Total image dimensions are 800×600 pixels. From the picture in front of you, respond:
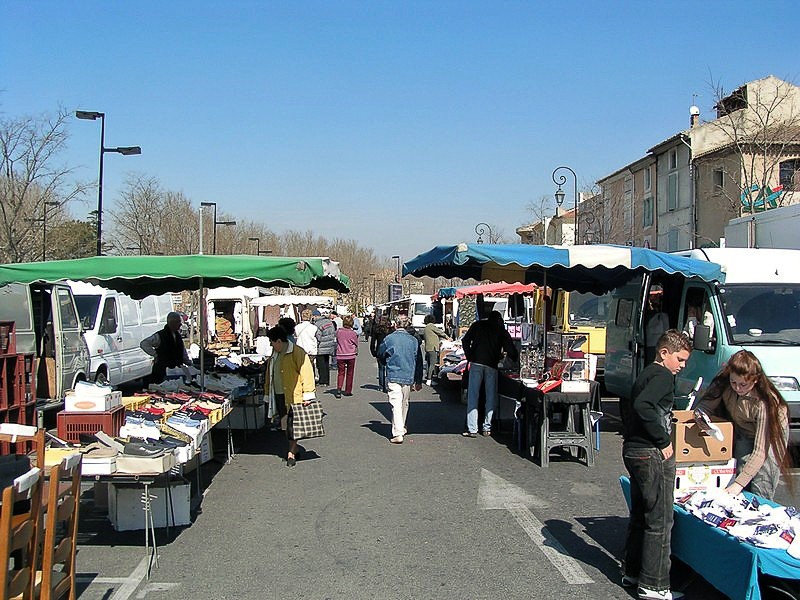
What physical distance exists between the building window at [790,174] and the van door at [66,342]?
2676 cm

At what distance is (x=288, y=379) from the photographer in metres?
9.19

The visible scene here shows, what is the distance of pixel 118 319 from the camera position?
1645 cm

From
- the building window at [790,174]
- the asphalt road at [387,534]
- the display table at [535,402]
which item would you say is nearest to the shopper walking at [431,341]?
the display table at [535,402]

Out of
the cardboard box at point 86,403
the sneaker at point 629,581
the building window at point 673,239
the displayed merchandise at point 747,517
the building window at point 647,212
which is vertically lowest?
the sneaker at point 629,581

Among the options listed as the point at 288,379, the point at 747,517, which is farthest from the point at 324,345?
the point at 747,517

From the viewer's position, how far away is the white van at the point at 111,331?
15141 mm

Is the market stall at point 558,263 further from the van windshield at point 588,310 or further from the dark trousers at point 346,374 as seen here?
the van windshield at point 588,310

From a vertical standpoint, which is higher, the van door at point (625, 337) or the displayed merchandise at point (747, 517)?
the van door at point (625, 337)

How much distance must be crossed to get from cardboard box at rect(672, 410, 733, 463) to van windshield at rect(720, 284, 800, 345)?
426 cm

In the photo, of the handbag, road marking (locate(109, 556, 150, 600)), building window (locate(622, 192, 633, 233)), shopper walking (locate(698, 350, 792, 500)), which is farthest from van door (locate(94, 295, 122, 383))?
building window (locate(622, 192, 633, 233))

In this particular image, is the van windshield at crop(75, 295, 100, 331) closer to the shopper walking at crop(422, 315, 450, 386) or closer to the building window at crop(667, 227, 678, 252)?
the shopper walking at crop(422, 315, 450, 386)

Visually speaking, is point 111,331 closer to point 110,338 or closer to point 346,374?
point 110,338

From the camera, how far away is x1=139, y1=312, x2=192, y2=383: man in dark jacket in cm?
1138

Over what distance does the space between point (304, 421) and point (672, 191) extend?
115 feet
